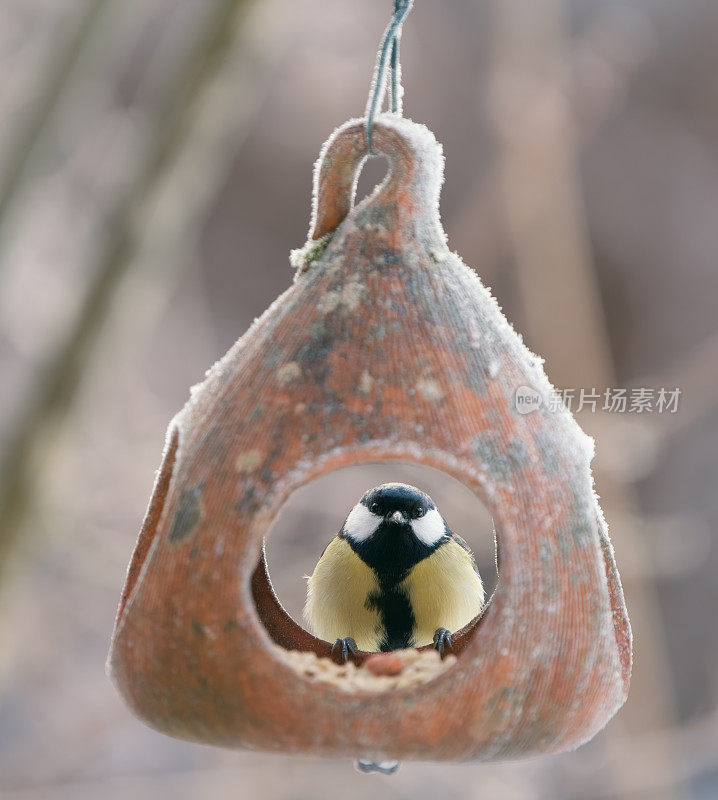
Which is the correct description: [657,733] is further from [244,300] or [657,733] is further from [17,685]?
[244,300]

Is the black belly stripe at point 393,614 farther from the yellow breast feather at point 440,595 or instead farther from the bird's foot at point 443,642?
the bird's foot at point 443,642

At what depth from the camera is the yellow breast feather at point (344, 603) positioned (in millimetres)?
2883

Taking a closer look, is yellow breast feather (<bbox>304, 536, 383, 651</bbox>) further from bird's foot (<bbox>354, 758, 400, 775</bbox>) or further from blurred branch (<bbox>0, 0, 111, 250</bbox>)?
blurred branch (<bbox>0, 0, 111, 250</bbox>)

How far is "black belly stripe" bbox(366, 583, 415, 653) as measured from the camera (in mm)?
2891

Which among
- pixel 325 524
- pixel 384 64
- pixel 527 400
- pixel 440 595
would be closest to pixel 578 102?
pixel 325 524

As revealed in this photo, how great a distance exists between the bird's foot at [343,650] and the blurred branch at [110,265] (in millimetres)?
1455

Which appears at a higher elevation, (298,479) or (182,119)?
(182,119)

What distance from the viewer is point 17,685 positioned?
603cm

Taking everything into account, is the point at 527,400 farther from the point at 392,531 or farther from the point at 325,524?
the point at 325,524

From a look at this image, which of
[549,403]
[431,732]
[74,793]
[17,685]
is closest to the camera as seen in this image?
[431,732]

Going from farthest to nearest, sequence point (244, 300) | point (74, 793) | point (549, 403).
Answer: point (244, 300) → point (74, 793) → point (549, 403)

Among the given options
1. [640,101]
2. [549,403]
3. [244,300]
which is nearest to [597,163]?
[640,101]

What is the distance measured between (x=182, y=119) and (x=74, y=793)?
12.2 feet

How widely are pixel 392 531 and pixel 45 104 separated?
5.34 feet
